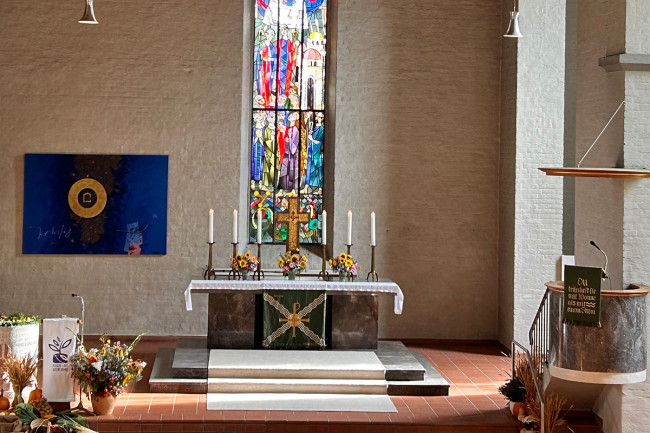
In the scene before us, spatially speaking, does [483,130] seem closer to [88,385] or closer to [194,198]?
[194,198]

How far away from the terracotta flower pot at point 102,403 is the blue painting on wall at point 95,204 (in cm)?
443

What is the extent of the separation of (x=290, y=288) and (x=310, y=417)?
2.35 m

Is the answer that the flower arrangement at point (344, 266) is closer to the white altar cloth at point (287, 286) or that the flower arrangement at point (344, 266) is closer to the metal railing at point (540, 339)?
the white altar cloth at point (287, 286)

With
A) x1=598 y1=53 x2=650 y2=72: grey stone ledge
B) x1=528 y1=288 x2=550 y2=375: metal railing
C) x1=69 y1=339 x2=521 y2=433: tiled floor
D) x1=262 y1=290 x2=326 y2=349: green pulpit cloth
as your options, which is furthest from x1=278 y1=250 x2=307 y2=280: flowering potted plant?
x1=598 y1=53 x2=650 y2=72: grey stone ledge

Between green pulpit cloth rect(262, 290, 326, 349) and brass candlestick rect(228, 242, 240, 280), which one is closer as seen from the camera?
green pulpit cloth rect(262, 290, 326, 349)

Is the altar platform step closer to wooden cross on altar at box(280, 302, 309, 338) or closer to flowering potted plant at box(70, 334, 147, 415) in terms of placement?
wooden cross on altar at box(280, 302, 309, 338)

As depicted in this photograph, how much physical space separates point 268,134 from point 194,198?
1.59 m

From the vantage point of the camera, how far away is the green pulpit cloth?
12203 millimetres

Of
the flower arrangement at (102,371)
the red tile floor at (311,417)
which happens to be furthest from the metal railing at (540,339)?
the flower arrangement at (102,371)

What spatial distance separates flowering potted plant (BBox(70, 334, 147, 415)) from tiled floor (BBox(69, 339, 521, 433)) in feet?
0.64

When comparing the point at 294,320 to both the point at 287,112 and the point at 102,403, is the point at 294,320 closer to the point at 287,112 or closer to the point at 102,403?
the point at 102,403

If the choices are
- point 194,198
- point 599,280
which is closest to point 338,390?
point 599,280

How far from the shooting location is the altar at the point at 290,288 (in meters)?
12.1

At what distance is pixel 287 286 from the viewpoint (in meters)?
12.1
